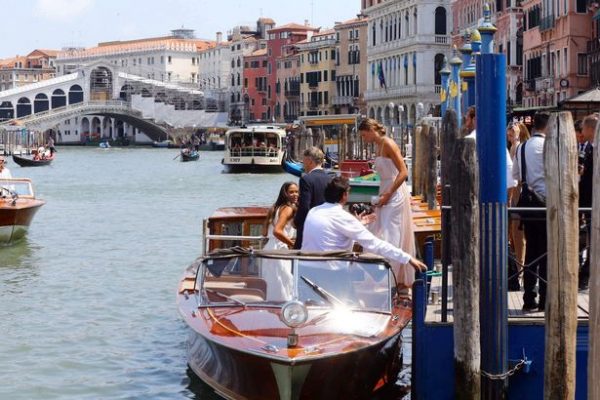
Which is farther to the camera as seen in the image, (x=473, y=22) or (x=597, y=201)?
(x=473, y=22)

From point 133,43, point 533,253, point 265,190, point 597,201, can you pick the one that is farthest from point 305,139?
point 133,43

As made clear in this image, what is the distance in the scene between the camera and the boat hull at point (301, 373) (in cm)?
531

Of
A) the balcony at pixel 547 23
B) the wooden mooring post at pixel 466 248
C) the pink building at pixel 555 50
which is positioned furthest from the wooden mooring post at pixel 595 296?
the balcony at pixel 547 23

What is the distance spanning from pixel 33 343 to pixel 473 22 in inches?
1251

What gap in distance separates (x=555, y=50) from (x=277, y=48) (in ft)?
141

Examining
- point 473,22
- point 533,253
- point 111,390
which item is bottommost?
point 111,390

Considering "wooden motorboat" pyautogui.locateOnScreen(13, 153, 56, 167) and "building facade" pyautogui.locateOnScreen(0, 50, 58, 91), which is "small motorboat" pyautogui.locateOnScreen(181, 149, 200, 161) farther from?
"building facade" pyautogui.locateOnScreen(0, 50, 58, 91)

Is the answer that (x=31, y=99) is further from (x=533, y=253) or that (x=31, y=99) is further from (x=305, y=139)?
(x=533, y=253)

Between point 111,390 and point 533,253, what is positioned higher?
point 533,253

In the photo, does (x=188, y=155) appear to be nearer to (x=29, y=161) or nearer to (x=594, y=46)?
(x=29, y=161)

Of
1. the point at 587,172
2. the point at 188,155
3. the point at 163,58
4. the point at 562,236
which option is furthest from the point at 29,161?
the point at 163,58

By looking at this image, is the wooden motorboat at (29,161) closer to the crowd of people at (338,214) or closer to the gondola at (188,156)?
the gondola at (188,156)

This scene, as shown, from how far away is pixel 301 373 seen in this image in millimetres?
5281

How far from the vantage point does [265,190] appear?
2708cm
